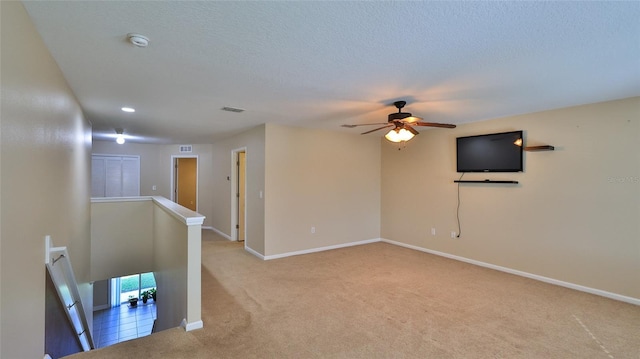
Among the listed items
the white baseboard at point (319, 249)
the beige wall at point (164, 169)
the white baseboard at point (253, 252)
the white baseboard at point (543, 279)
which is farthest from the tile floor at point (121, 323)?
the white baseboard at point (543, 279)

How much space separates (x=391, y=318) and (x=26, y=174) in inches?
120

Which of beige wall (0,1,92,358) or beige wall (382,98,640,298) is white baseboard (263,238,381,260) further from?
beige wall (0,1,92,358)

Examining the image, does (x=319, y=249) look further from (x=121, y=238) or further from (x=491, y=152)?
(x=121, y=238)

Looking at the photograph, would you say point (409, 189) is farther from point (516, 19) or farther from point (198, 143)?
point (198, 143)

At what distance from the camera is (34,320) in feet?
6.03

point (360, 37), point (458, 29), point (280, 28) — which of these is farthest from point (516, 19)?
point (280, 28)

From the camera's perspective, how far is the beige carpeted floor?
7.75 feet

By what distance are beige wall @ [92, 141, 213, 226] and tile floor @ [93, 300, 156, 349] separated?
3.02m

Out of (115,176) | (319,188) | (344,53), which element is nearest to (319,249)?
(319,188)

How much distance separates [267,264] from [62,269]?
2532 mm

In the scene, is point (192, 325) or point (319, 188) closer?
point (192, 325)

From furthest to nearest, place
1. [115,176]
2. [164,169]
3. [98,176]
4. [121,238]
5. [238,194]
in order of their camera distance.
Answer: [164,169]
[115,176]
[98,176]
[238,194]
[121,238]

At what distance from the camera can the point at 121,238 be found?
212 inches

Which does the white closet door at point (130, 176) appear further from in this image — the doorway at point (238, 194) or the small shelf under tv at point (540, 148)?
the small shelf under tv at point (540, 148)
